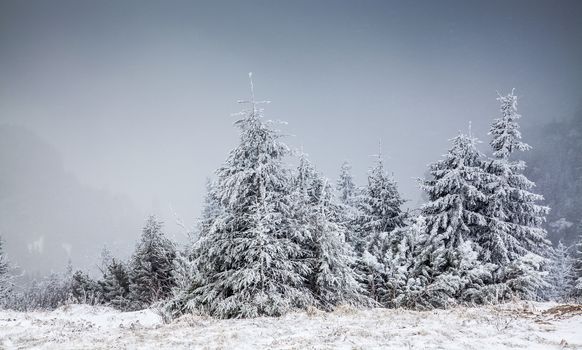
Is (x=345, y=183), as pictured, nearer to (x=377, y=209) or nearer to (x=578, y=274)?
(x=377, y=209)

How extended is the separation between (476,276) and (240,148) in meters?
10.7

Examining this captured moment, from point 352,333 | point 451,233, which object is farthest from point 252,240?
point 451,233

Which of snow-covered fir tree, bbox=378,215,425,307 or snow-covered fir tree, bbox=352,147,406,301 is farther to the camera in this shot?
snow-covered fir tree, bbox=352,147,406,301

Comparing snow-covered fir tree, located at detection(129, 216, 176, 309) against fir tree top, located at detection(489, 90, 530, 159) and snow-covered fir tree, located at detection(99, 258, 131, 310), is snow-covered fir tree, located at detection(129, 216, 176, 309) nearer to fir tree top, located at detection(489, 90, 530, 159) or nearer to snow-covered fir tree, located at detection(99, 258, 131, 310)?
snow-covered fir tree, located at detection(99, 258, 131, 310)

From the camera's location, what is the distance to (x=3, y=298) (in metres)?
43.5

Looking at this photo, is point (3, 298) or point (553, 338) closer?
point (553, 338)

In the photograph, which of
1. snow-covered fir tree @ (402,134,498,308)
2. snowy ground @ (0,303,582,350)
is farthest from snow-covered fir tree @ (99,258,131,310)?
snow-covered fir tree @ (402,134,498,308)

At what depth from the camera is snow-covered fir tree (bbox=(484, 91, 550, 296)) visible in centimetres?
2120

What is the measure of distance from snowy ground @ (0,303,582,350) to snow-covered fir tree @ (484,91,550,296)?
1233 centimetres

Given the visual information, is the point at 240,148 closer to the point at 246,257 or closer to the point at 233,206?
the point at 233,206

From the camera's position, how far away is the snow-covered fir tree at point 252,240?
41.2ft

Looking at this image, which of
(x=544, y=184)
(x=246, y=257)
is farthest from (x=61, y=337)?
(x=544, y=184)

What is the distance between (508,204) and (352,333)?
2007 cm

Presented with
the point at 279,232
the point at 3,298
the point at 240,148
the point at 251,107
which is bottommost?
the point at 3,298
